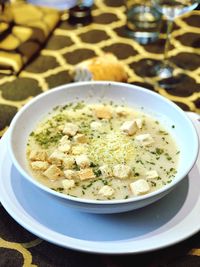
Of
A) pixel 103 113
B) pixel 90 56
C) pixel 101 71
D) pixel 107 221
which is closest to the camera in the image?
pixel 107 221

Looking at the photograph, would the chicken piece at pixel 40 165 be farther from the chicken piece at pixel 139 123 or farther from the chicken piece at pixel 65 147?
the chicken piece at pixel 139 123

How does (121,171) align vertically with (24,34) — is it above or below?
Answer: above

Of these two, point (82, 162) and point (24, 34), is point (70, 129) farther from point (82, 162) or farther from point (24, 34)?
point (24, 34)

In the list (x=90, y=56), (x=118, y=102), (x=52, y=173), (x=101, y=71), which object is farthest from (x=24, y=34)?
(x=52, y=173)

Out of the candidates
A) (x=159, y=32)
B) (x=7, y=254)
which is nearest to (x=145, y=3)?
(x=159, y=32)

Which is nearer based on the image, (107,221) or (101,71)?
(107,221)

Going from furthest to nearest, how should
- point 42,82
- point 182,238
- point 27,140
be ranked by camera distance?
point 42,82, point 27,140, point 182,238

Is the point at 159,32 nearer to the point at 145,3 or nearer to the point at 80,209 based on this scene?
the point at 145,3

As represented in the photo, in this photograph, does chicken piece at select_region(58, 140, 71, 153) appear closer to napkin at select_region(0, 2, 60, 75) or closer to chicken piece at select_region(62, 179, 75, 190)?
chicken piece at select_region(62, 179, 75, 190)
